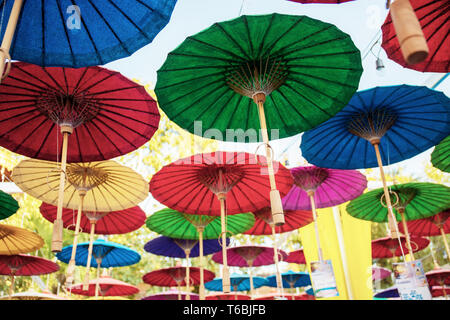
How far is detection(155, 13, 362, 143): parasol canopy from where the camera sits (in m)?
3.88

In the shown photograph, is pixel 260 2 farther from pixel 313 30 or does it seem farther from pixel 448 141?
pixel 448 141

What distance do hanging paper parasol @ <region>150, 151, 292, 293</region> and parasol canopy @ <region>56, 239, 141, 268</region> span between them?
10.9 ft

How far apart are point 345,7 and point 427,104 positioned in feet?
10.4

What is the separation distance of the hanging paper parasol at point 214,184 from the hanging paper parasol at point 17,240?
364 centimetres

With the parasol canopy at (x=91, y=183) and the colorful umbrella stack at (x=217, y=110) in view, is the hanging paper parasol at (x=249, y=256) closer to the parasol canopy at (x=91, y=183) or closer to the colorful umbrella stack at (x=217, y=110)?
the colorful umbrella stack at (x=217, y=110)

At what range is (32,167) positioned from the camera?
253 inches

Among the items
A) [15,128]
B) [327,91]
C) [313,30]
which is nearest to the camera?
[313,30]

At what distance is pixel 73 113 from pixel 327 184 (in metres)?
5.20

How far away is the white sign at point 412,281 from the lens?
165 inches

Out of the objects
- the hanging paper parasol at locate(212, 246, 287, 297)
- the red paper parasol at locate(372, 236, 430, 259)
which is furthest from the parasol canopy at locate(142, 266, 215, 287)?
the red paper parasol at locate(372, 236, 430, 259)

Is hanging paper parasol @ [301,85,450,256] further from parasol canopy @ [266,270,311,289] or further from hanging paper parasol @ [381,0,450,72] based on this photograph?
parasol canopy @ [266,270,311,289]

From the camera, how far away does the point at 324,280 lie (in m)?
5.23

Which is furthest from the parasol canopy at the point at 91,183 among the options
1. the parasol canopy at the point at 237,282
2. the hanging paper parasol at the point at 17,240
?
the parasol canopy at the point at 237,282
